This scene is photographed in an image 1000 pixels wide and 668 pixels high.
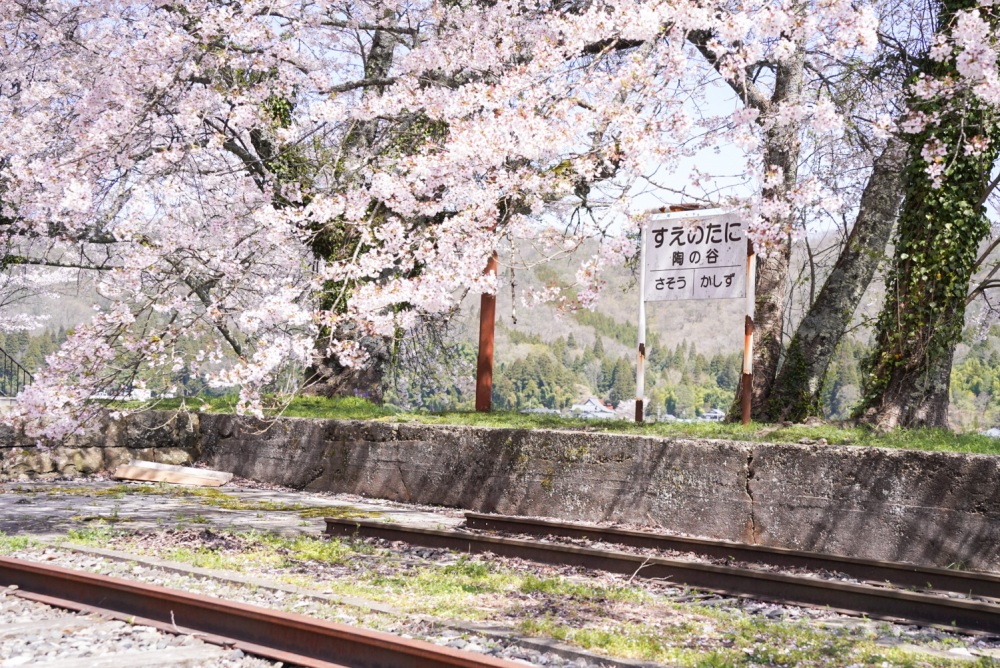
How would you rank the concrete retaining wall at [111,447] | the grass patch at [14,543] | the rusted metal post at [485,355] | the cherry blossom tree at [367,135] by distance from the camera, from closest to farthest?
the grass patch at [14,543], the cherry blossom tree at [367,135], the rusted metal post at [485,355], the concrete retaining wall at [111,447]

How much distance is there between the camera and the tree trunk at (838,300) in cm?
1260

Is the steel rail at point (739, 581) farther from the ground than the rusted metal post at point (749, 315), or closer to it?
closer to it

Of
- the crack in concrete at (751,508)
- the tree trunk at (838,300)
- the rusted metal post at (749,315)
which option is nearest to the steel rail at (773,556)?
the crack in concrete at (751,508)

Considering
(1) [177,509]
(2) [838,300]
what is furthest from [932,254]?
(1) [177,509]

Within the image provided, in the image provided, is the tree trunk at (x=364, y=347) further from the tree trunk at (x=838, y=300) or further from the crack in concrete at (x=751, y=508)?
the crack in concrete at (x=751, y=508)

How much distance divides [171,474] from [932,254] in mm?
9467

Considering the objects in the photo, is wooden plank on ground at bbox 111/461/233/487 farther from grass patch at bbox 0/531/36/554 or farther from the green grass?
grass patch at bbox 0/531/36/554

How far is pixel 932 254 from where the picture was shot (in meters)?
10.1

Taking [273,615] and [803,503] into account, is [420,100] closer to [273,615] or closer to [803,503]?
[803,503]

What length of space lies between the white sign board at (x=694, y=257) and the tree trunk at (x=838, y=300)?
7.81 ft

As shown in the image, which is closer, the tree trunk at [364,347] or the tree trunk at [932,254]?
the tree trunk at [932,254]

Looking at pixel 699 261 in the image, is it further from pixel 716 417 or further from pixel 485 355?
pixel 716 417

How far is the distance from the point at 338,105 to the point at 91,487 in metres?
5.46

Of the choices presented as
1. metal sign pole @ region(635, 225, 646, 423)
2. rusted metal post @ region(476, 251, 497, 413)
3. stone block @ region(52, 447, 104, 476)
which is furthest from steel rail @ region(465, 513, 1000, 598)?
stone block @ region(52, 447, 104, 476)
